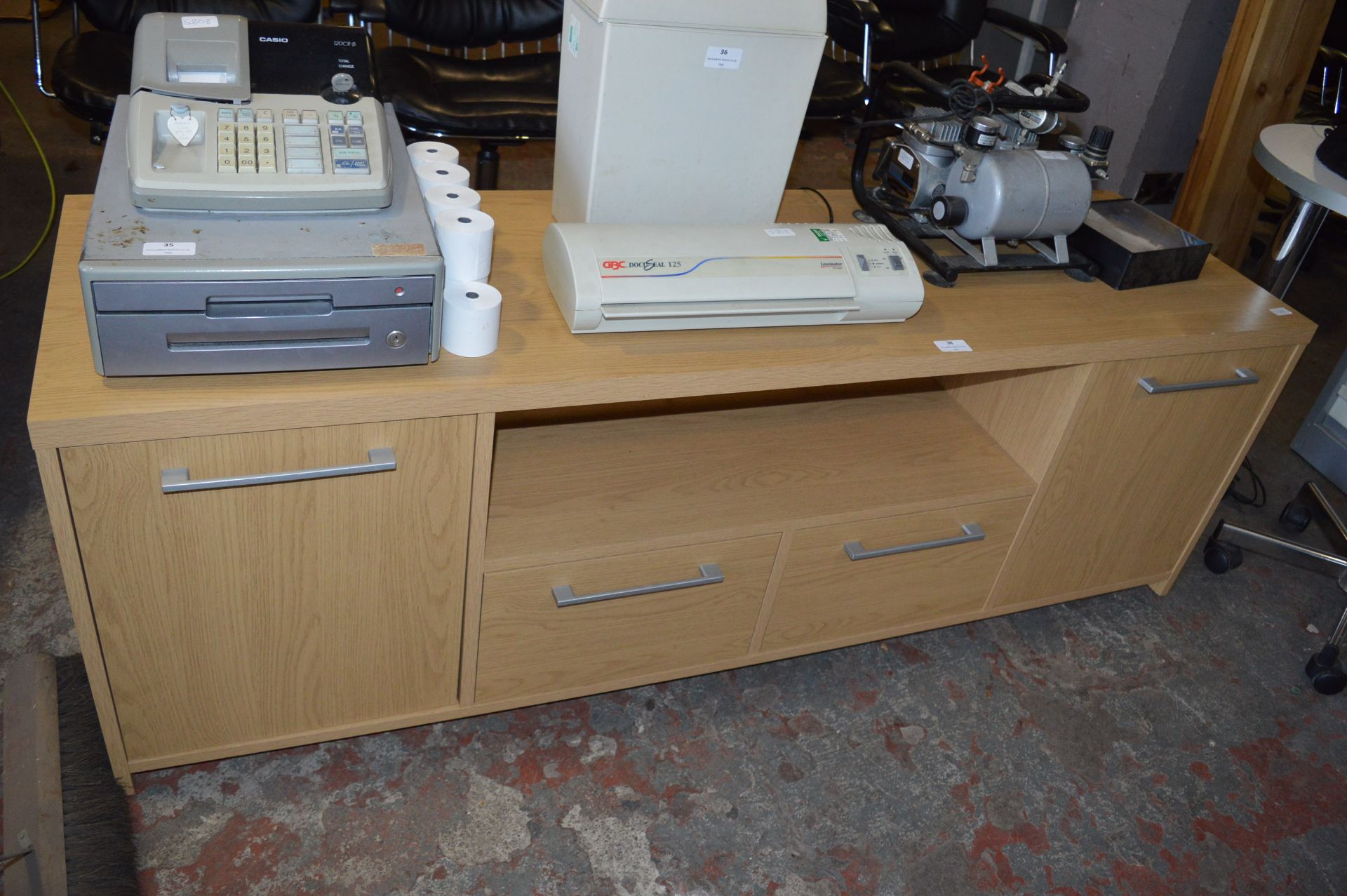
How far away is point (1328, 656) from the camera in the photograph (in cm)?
188

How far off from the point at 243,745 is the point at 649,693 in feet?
2.06

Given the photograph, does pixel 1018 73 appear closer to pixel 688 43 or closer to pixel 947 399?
pixel 947 399

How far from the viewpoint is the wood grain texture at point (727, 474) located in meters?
1.42

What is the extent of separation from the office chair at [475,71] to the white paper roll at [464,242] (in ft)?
3.29

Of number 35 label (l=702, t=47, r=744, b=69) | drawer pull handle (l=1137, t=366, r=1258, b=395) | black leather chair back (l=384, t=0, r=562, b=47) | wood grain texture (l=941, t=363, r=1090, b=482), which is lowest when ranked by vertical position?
wood grain texture (l=941, t=363, r=1090, b=482)

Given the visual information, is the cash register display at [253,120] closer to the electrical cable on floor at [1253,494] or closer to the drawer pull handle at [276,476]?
the drawer pull handle at [276,476]

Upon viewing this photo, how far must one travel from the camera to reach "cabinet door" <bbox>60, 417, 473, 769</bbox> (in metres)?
1.12

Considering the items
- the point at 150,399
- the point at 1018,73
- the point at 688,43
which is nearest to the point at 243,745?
the point at 150,399

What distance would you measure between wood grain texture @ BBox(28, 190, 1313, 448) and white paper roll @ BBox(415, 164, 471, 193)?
0.13 metres

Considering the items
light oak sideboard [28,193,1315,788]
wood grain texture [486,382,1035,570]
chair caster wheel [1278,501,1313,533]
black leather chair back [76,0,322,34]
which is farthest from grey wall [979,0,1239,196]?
black leather chair back [76,0,322,34]

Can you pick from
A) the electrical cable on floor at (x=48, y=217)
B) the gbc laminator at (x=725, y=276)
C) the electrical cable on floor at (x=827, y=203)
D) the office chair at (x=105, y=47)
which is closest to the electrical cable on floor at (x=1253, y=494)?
the electrical cable on floor at (x=827, y=203)

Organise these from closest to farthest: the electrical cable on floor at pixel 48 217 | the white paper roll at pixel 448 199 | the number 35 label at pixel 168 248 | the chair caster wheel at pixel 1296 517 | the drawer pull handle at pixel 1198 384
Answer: the number 35 label at pixel 168 248 → the white paper roll at pixel 448 199 → the drawer pull handle at pixel 1198 384 → the chair caster wheel at pixel 1296 517 → the electrical cable on floor at pixel 48 217

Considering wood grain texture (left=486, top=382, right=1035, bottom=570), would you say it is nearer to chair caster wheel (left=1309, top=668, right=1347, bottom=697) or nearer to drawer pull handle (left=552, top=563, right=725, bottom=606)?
drawer pull handle (left=552, top=563, right=725, bottom=606)

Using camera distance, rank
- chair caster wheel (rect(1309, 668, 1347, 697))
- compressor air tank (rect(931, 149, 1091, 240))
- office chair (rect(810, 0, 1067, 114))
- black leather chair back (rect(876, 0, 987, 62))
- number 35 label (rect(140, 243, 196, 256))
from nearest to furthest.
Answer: number 35 label (rect(140, 243, 196, 256)) < compressor air tank (rect(931, 149, 1091, 240)) < chair caster wheel (rect(1309, 668, 1347, 697)) < office chair (rect(810, 0, 1067, 114)) < black leather chair back (rect(876, 0, 987, 62))
